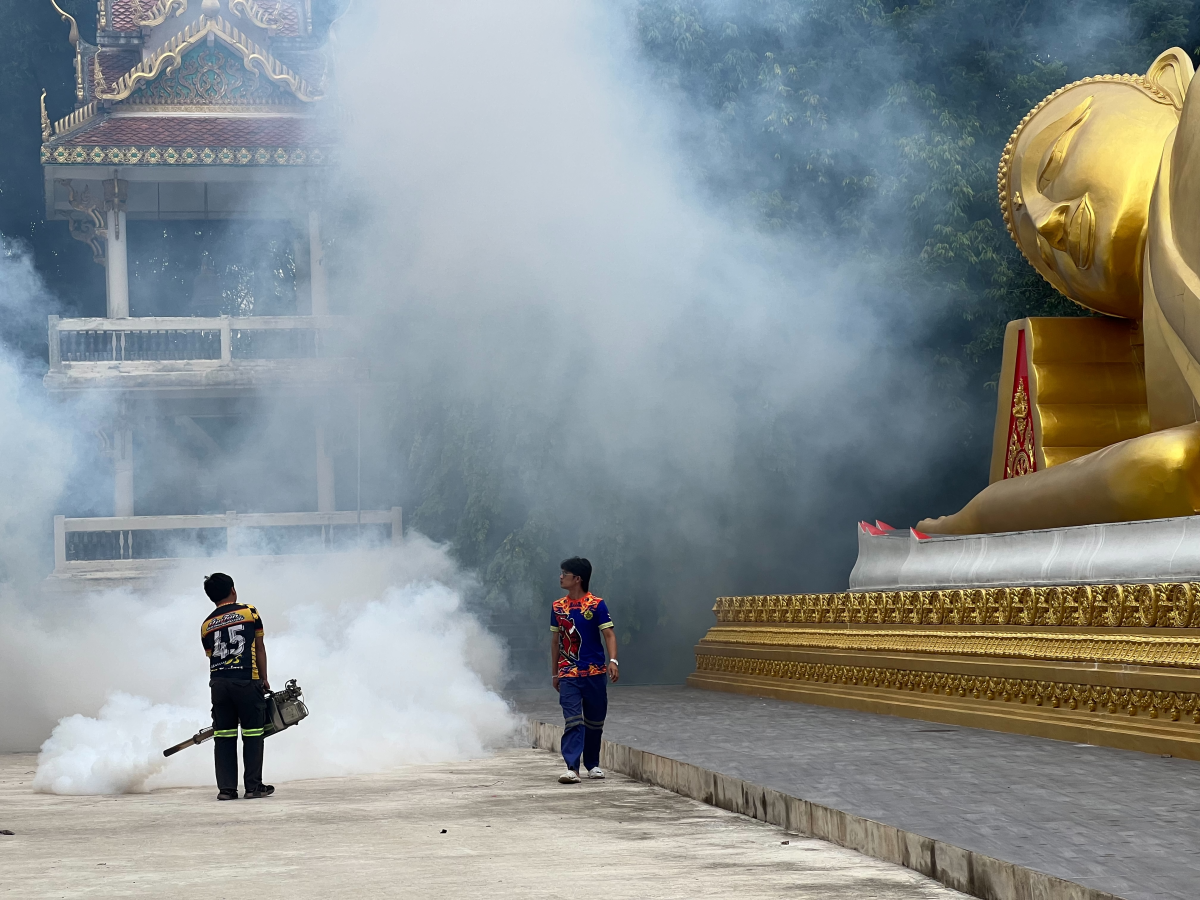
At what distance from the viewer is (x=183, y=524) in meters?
17.9

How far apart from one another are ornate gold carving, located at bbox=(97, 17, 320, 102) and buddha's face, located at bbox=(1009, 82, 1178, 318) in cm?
1021

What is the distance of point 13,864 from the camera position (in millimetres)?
6090

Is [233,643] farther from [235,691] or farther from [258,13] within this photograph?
[258,13]

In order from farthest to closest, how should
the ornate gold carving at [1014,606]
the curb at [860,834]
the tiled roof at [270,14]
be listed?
the tiled roof at [270,14] < the ornate gold carving at [1014,606] < the curb at [860,834]

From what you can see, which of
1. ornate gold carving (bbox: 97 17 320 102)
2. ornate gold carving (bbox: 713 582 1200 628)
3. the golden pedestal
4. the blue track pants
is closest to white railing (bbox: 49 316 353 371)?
ornate gold carving (bbox: 97 17 320 102)

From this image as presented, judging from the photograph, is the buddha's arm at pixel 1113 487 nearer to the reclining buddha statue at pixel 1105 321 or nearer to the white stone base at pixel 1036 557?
the reclining buddha statue at pixel 1105 321

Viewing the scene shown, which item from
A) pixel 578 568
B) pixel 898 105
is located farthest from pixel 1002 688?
pixel 898 105

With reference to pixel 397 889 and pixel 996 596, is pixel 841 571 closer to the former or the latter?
pixel 996 596

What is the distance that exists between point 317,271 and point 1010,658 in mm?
11495

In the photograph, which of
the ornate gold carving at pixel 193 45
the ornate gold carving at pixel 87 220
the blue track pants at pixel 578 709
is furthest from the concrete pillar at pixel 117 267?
the blue track pants at pixel 578 709

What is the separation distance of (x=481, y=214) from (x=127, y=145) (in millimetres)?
4815

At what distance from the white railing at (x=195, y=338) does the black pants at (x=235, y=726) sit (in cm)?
1017

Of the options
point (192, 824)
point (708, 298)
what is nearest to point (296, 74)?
point (708, 298)

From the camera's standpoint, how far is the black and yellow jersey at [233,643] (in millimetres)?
8445
